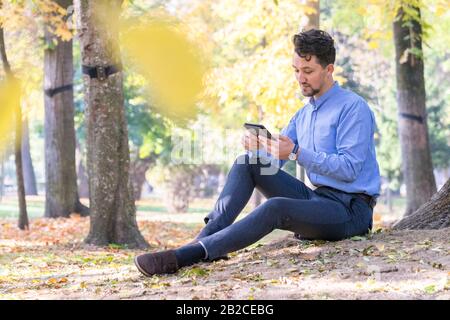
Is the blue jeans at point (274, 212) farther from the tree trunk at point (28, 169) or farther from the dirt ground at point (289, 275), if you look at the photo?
the tree trunk at point (28, 169)

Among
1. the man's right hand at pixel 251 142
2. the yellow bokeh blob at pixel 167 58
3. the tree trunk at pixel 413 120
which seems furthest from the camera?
the yellow bokeh blob at pixel 167 58

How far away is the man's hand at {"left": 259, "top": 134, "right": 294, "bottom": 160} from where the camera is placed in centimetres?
504

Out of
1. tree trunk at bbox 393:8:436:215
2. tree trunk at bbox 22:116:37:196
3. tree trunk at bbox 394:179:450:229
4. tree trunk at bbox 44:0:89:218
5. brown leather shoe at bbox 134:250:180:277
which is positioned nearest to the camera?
brown leather shoe at bbox 134:250:180:277

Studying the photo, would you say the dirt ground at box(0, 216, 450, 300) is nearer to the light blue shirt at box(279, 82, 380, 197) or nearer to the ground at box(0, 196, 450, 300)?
the ground at box(0, 196, 450, 300)

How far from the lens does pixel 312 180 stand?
18.0 ft

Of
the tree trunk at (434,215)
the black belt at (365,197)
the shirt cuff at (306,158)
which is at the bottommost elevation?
the tree trunk at (434,215)

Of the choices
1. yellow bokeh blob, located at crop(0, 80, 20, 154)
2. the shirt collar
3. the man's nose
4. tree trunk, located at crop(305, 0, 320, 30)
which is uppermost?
tree trunk, located at crop(305, 0, 320, 30)

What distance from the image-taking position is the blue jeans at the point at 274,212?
4.95m

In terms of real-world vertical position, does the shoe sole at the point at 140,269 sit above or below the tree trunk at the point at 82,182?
below

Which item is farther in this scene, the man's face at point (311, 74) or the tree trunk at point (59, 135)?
the tree trunk at point (59, 135)

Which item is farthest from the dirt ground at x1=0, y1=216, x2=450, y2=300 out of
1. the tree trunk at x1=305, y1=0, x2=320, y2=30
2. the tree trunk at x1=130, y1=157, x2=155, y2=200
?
the tree trunk at x1=130, y1=157, x2=155, y2=200

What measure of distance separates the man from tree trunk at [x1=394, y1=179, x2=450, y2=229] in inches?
33.6

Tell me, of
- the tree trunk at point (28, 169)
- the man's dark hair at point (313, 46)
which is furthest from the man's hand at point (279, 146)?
the tree trunk at point (28, 169)

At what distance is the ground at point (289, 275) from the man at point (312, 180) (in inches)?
5.9
